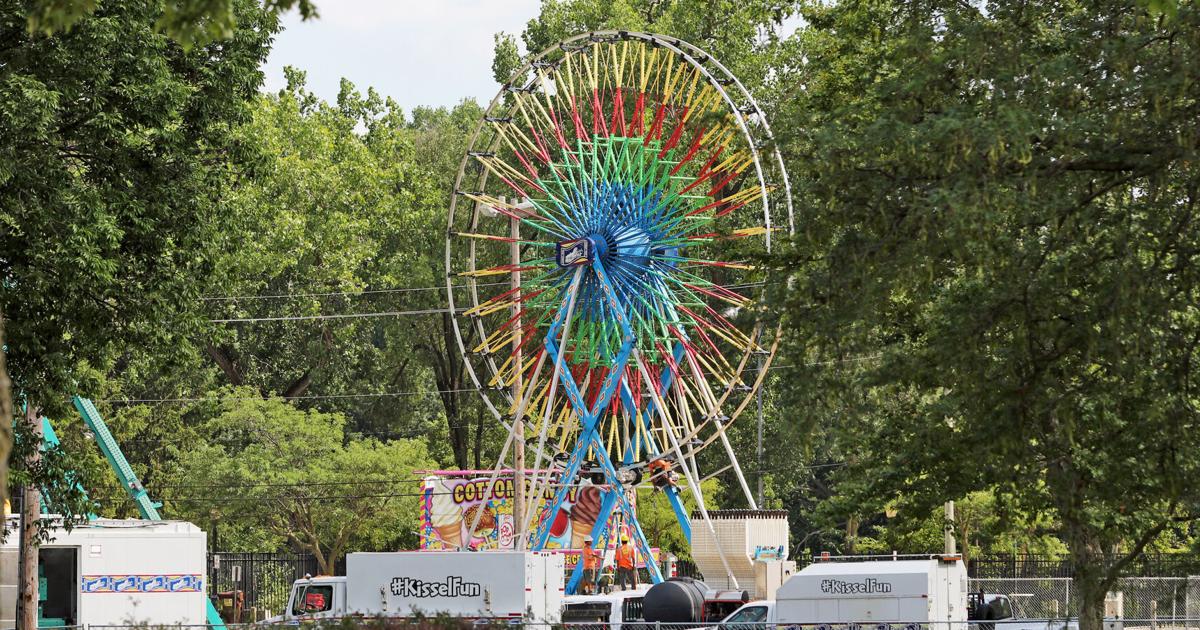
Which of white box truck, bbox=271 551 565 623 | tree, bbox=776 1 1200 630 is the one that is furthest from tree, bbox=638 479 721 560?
tree, bbox=776 1 1200 630

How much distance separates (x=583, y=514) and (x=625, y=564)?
315 centimetres

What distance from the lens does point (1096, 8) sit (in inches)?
551

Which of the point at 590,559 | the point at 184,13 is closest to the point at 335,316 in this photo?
the point at 590,559

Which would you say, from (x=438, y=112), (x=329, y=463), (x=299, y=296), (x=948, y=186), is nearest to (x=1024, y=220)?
(x=948, y=186)

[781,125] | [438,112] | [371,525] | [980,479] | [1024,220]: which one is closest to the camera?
[1024,220]

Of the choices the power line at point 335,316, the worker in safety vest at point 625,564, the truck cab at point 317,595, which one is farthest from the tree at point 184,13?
the power line at point 335,316

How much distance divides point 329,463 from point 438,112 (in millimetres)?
35790

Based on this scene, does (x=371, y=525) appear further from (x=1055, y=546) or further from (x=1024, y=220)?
(x=1024, y=220)

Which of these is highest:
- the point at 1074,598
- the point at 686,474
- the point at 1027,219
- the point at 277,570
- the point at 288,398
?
the point at 1027,219

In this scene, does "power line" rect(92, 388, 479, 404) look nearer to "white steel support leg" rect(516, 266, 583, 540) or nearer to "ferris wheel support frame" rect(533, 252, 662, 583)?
"ferris wheel support frame" rect(533, 252, 662, 583)

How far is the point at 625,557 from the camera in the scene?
41188 mm

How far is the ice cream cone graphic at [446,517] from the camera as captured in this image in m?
45.2

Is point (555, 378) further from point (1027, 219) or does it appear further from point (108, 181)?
point (1027, 219)

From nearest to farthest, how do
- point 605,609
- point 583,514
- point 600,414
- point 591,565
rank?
point 605,609, point 600,414, point 591,565, point 583,514
